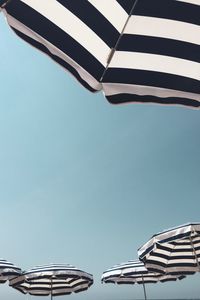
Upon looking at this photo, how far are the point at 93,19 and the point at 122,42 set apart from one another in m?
0.24

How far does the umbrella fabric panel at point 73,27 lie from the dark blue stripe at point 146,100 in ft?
0.73

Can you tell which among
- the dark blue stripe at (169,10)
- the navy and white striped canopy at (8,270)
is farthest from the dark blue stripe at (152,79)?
the navy and white striped canopy at (8,270)

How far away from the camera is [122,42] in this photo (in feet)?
6.59

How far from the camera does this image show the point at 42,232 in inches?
1410

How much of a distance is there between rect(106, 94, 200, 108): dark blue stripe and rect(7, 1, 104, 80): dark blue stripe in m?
0.19

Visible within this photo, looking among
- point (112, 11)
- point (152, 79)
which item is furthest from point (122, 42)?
point (152, 79)

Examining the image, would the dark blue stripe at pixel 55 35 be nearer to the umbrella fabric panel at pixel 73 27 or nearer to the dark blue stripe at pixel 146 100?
the umbrella fabric panel at pixel 73 27

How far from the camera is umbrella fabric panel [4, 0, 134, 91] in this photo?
1.89m

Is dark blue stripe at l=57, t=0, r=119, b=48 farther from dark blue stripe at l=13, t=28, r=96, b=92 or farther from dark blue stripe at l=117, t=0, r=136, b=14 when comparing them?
dark blue stripe at l=13, t=28, r=96, b=92

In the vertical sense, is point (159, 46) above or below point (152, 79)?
above

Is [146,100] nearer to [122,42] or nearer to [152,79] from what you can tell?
[152,79]

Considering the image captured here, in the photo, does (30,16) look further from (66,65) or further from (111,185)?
(111,185)

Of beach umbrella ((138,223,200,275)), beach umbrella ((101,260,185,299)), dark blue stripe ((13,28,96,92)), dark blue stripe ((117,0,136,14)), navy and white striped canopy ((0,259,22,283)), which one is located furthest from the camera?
beach umbrella ((101,260,185,299))

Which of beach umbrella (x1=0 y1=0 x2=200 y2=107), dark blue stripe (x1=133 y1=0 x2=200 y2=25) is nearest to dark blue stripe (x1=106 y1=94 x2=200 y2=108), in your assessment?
beach umbrella (x1=0 y1=0 x2=200 y2=107)
